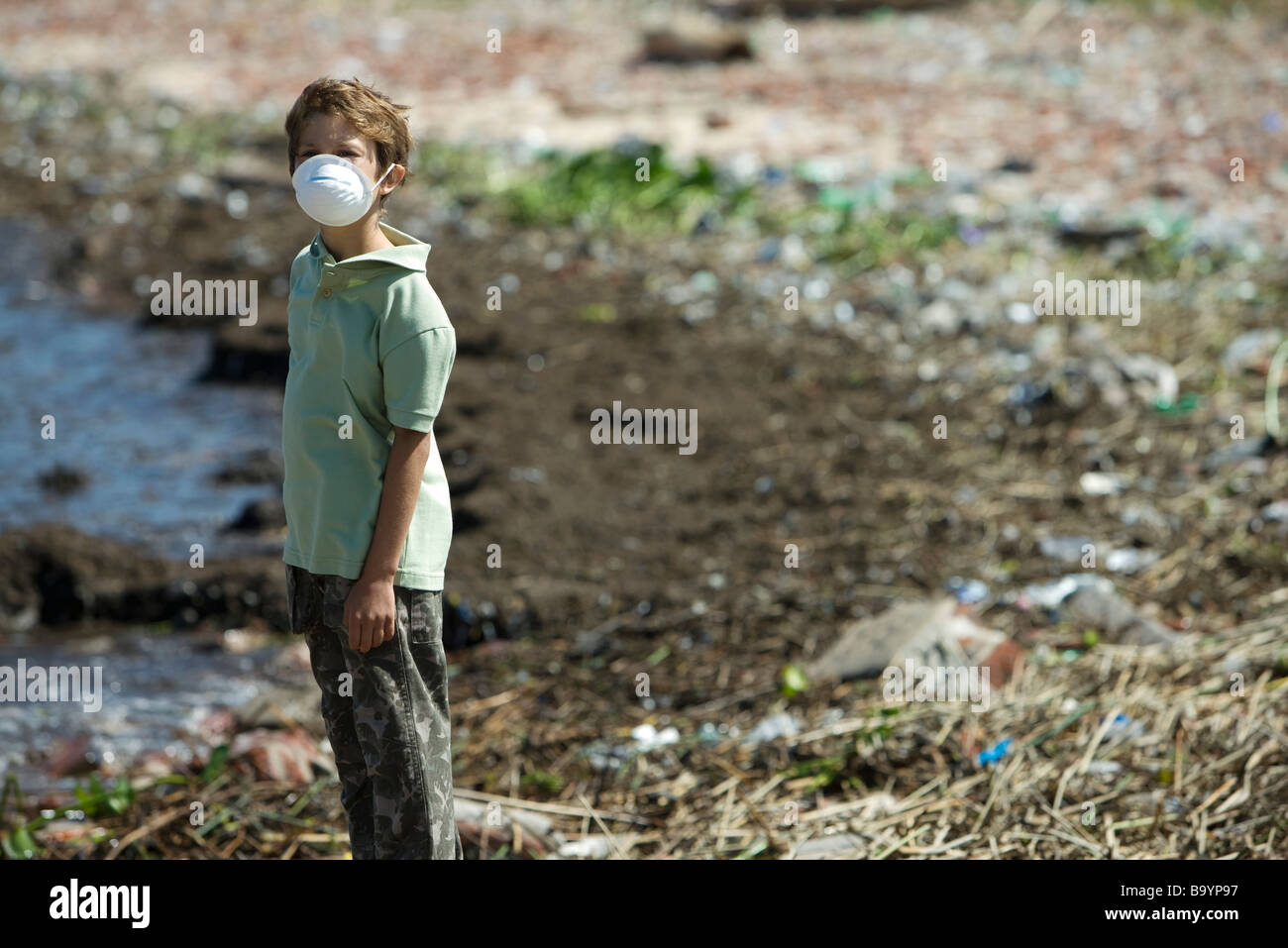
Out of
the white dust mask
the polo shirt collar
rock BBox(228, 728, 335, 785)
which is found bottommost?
rock BBox(228, 728, 335, 785)

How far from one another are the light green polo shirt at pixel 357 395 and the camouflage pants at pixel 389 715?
59 millimetres

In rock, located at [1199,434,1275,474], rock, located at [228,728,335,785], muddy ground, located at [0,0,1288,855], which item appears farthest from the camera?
rock, located at [1199,434,1275,474]

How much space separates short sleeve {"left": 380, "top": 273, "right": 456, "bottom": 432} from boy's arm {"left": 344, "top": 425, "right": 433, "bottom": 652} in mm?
31

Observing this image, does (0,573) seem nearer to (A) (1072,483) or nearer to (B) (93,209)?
(A) (1072,483)

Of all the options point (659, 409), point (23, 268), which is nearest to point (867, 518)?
point (659, 409)

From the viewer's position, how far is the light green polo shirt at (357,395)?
6.25ft

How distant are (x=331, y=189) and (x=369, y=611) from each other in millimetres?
576

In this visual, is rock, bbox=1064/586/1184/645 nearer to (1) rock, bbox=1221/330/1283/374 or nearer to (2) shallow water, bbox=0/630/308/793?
(1) rock, bbox=1221/330/1283/374

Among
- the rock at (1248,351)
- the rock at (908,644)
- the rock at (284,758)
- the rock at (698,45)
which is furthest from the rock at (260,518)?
the rock at (698,45)

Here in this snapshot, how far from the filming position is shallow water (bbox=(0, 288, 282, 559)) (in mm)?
4645

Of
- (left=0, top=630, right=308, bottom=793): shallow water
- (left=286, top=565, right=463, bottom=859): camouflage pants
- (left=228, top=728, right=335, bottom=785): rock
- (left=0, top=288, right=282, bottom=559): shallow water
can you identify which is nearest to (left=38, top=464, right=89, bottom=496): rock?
(left=0, top=288, right=282, bottom=559): shallow water

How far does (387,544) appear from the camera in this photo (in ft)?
6.33

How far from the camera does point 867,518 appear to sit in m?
4.29

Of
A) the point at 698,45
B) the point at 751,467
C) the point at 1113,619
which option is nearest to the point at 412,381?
the point at 1113,619
